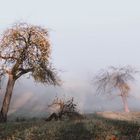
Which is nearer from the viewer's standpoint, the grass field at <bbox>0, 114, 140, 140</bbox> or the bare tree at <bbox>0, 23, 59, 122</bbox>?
the grass field at <bbox>0, 114, 140, 140</bbox>

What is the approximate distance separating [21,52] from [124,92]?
4490 centimetres

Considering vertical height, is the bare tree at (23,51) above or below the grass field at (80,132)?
above

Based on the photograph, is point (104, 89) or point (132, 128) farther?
point (104, 89)

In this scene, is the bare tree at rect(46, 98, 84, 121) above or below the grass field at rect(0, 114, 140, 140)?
above

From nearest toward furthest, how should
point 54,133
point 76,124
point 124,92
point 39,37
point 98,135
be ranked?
1. point 98,135
2. point 54,133
3. point 76,124
4. point 39,37
5. point 124,92

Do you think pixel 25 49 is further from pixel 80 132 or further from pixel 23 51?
pixel 80 132

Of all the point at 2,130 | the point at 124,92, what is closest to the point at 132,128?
the point at 2,130

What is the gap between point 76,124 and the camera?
3094cm

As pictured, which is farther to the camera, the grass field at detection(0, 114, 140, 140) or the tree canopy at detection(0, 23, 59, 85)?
the tree canopy at detection(0, 23, 59, 85)

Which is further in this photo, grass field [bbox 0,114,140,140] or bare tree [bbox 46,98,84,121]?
bare tree [bbox 46,98,84,121]

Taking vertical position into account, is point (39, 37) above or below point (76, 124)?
above

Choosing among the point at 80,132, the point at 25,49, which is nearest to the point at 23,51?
the point at 25,49

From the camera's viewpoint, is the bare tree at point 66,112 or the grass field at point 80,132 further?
the bare tree at point 66,112

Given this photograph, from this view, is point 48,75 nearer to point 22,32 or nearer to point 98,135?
point 22,32
